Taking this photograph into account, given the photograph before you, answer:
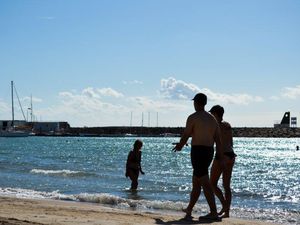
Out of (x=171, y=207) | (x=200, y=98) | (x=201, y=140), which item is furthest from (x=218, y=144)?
(x=171, y=207)

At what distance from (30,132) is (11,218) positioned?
13875 cm

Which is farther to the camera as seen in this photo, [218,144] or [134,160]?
[134,160]

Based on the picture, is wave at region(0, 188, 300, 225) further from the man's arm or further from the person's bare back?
the person's bare back

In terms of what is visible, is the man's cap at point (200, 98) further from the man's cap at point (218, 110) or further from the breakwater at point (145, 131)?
the breakwater at point (145, 131)

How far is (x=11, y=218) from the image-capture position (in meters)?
8.40

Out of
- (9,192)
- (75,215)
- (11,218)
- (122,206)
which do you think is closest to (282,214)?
(122,206)

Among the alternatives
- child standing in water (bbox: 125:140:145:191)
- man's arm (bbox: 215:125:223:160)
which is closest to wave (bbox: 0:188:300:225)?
child standing in water (bbox: 125:140:145:191)

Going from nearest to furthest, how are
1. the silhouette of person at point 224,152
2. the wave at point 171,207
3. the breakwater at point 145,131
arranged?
the silhouette of person at point 224,152 < the wave at point 171,207 < the breakwater at point 145,131

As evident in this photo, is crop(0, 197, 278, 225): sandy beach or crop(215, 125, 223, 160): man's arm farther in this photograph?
crop(215, 125, 223, 160): man's arm

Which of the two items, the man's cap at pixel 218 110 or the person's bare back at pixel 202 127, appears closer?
the person's bare back at pixel 202 127

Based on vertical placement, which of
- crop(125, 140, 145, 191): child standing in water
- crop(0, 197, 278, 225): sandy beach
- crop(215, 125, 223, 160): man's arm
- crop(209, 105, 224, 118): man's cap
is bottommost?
crop(0, 197, 278, 225): sandy beach

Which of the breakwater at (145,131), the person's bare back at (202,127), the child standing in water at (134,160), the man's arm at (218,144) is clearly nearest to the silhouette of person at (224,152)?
the man's arm at (218,144)

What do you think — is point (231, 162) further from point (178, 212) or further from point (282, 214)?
point (282, 214)

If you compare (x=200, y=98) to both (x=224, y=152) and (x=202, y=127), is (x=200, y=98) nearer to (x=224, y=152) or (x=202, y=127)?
(x=202, y=127)
